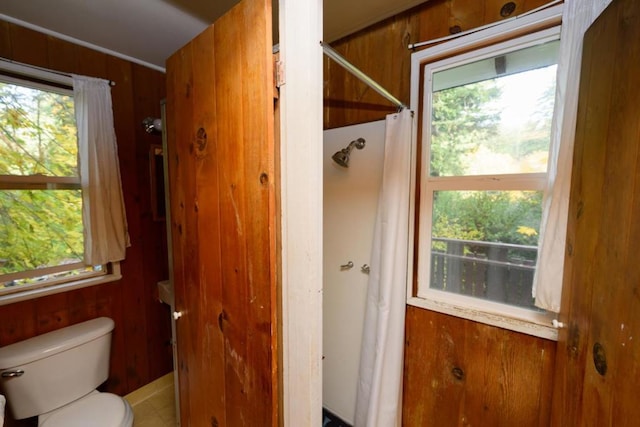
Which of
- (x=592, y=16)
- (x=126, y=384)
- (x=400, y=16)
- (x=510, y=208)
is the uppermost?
(x=400, y=16)

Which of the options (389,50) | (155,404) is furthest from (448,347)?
(155,404)

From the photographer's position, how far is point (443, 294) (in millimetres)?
1338

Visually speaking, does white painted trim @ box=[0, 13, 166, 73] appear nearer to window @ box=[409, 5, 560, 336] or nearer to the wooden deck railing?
window @ box=[409, 5, 560, 336]

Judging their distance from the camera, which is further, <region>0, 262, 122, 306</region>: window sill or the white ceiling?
<region>0, 262, 122, 306</region>: window sill

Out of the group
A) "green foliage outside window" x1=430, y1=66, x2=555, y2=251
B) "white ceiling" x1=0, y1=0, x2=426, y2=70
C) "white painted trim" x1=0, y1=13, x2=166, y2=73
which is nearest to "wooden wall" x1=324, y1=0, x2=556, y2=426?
"white ceiling" x1=0, y1=0, x2=426, y2=70

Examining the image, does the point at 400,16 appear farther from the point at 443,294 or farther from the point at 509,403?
the point at 509,403

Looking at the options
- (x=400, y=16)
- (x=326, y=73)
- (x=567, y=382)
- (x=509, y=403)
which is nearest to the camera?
(x=567, y=382)

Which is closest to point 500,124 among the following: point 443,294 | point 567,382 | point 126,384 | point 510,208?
point 510,208

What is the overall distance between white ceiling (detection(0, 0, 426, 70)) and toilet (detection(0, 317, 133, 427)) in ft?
5.62

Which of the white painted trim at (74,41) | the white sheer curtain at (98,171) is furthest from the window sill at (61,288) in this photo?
the white painted trim at (74,41)

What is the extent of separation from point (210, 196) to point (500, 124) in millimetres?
1338

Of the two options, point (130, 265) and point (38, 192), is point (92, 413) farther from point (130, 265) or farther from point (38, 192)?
point (38, 192)

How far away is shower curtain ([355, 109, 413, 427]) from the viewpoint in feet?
4.12

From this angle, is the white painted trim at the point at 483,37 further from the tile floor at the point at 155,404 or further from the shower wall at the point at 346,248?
the tile floor at the point at 155,404
